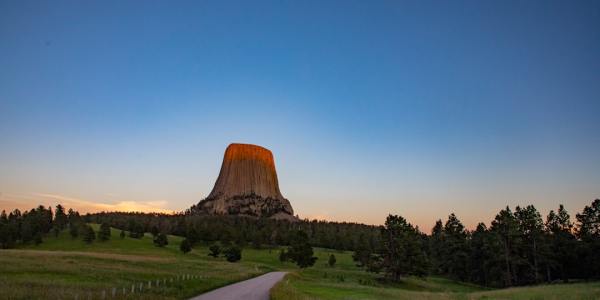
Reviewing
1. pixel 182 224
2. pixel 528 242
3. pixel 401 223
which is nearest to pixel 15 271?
pixel 401 223

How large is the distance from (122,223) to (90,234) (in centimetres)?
4167

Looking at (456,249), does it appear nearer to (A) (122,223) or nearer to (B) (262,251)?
(B) (262,251)

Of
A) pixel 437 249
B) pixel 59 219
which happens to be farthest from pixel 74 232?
pixel 437 249

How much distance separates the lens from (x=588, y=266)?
7031cm

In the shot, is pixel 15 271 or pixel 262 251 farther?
pixel 262 251

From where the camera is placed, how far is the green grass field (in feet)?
88.7

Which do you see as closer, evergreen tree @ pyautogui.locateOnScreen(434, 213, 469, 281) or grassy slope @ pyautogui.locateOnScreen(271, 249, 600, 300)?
grassy slope @ pyautogui.locateOnScreen(271, 249, 600, 300)

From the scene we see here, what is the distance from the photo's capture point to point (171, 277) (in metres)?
41.7

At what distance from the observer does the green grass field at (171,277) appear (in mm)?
27047

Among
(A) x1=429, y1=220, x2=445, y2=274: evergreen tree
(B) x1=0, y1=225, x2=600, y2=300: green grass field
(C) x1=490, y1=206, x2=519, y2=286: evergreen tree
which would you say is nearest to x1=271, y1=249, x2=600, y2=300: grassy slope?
(B) x1=0, y1=225, x2=600, y2=300: green grass field

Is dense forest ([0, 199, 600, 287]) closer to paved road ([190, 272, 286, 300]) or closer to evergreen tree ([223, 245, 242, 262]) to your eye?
evergreen tree ([223, 245, 242, 262])

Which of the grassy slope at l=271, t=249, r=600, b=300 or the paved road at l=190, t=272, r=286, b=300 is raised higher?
the paved road at l=190, t=272, r=286, b=300

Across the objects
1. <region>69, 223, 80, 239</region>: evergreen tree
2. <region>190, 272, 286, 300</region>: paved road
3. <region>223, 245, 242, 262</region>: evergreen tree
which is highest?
<region>69, 223, 80, 239</region>: evergreen tree

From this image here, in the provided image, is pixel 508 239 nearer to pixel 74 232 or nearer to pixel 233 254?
pixel 233 254
